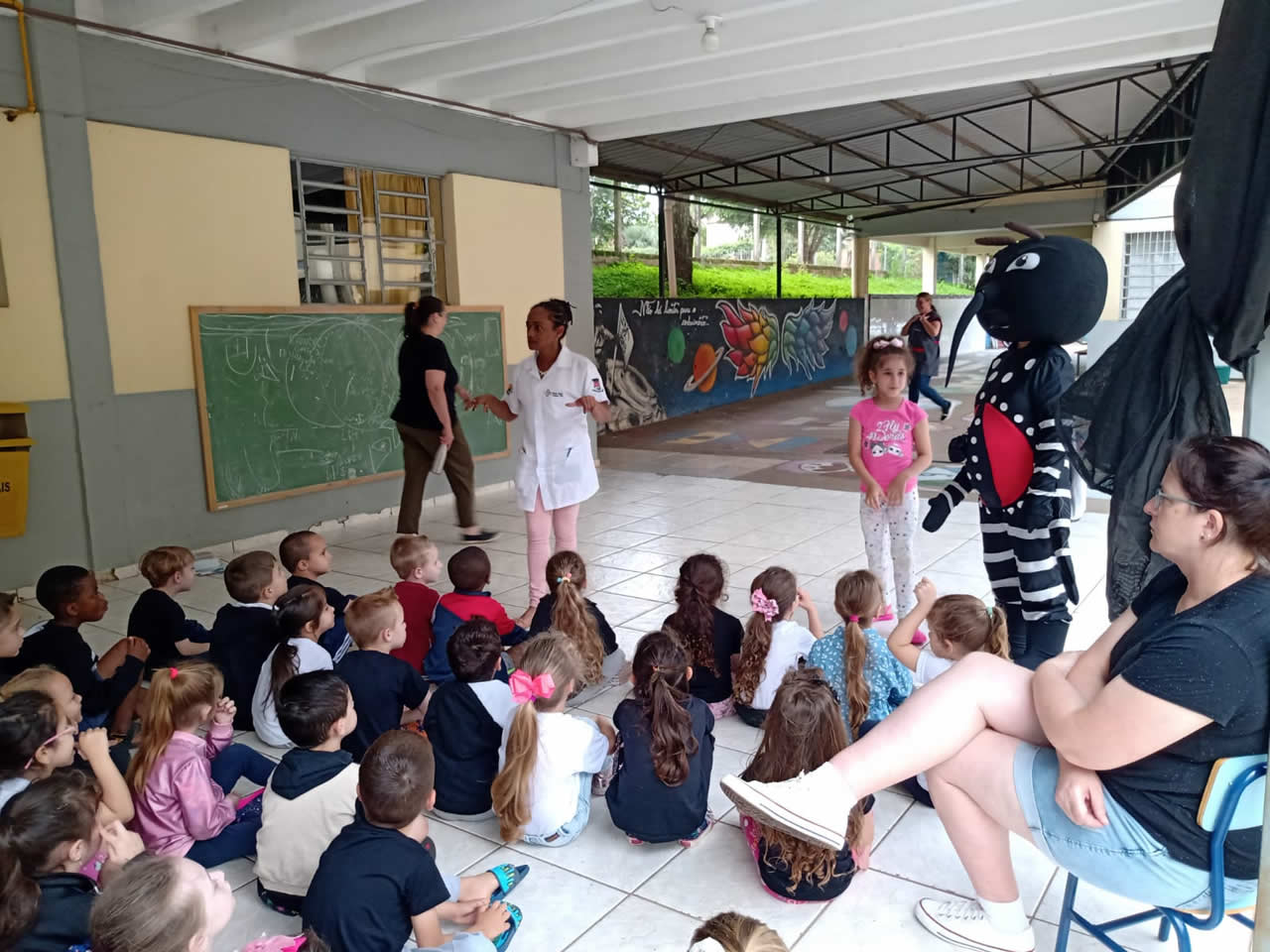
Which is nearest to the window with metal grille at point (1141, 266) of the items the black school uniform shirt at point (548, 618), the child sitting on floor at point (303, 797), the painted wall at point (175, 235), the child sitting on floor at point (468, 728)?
the painted wall at point (175, 235)

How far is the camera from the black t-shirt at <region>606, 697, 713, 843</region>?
2.38 metres

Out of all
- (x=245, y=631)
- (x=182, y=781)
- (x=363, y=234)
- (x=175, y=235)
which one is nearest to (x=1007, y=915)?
(x=182, y=781)

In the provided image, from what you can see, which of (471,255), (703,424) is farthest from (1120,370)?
(703,424)

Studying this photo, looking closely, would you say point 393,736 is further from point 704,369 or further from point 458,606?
point 704,369

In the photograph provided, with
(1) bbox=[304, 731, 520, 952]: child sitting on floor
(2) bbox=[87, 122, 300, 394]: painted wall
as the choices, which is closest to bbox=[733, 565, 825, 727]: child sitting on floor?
(1) bbox=[304, 731, 520, 952]: child sitting on floor

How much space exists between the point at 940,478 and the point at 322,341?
4850mm

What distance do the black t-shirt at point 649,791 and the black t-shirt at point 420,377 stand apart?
3.58 metres

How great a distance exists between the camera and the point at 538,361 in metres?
4.43

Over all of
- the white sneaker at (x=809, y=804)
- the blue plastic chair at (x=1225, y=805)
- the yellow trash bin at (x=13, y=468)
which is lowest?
the white sneaker at (x=809, y=804)

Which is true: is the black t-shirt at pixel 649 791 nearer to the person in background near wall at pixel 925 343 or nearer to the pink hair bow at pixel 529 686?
the pink hair bow at pixel 529 686

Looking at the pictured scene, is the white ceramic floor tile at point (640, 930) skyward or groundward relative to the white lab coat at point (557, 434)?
groundward

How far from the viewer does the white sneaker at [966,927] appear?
78.0 inches

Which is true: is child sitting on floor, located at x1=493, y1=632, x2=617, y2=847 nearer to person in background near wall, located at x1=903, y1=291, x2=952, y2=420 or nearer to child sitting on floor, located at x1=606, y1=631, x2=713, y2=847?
child sitting on floor, located at x1=606, y1=631, x2=713, y2=847

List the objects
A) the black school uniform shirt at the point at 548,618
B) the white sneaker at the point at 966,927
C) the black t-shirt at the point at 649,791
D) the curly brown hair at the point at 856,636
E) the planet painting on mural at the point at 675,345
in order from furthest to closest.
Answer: the planet painting on mural at the point at 675,345
the black school uniform shirt at the point at 548,618
the curly brown hair at the point at 856,636
the black t-shirt at the point at 649,791
the white sneaker at the point at 966,927
